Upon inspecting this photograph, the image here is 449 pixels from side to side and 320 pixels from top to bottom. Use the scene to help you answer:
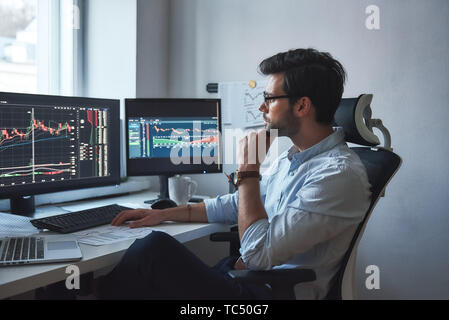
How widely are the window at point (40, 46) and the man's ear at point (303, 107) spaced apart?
147 centimetres

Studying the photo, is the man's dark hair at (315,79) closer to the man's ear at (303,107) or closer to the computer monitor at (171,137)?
the man's ear at (303,107)

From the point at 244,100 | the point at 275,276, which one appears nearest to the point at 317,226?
the point at 275,276

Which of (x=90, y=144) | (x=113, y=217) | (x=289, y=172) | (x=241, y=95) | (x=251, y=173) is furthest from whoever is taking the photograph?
(x=241, y=95)

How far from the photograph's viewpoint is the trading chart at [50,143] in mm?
1523

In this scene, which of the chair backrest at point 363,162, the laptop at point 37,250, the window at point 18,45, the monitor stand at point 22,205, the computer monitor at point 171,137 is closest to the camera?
the laptop at point 37,250

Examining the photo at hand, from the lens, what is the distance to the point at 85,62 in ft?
7.97

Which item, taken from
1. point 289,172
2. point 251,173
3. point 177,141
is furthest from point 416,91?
point 177,141

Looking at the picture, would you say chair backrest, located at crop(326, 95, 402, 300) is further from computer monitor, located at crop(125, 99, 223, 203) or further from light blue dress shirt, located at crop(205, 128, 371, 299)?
computer monitor, located at crop(125, 99, 223, 203)

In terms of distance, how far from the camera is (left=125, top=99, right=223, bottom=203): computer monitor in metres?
2.00

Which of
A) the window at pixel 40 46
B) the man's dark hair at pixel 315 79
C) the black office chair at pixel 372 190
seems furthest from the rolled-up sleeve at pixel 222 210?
the window at pixel 40 46

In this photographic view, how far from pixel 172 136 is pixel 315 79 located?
87 centimetres

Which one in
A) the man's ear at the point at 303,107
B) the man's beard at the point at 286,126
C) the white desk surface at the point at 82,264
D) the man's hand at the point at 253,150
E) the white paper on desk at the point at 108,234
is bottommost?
the white desk surface at the point at 82,264

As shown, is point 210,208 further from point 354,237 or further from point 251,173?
point 354,237
